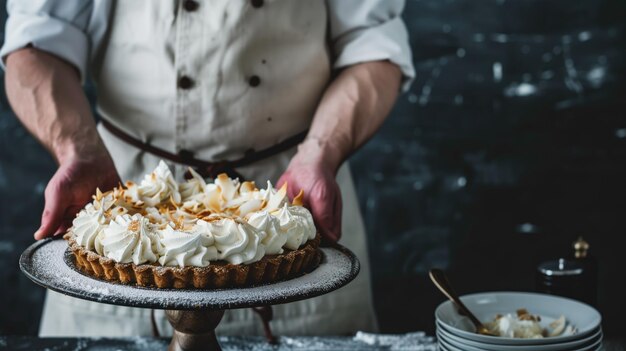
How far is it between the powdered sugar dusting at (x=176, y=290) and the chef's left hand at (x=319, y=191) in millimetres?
183

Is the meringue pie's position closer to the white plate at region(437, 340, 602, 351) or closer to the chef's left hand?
the chef's left hand

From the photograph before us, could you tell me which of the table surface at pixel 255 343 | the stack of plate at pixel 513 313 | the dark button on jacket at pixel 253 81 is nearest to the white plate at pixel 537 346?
the stack of plate at pixel 513 313

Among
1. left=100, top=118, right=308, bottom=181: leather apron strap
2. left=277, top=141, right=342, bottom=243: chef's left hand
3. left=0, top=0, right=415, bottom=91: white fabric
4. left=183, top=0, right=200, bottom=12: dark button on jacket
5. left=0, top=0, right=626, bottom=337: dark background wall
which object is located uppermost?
left=183, top=0, right=200, bottom=12: dark button on jacket

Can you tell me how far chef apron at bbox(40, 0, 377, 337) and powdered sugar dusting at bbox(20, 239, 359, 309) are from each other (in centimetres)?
61

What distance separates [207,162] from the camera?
1848 millimetres

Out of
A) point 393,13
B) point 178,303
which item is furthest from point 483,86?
point 178,303

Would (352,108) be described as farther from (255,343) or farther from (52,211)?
(52,211)

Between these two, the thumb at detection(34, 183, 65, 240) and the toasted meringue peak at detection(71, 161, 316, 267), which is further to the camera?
the thumb at detection(34, 183, 65, 240)

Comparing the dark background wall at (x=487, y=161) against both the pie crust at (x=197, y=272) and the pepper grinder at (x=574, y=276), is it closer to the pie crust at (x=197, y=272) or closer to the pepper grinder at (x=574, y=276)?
the pepper grinder at (x=574, y=276)

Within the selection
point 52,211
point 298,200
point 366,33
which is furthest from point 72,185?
point 366,33

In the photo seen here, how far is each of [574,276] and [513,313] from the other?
0.48ft

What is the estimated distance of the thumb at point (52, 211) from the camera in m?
1.42

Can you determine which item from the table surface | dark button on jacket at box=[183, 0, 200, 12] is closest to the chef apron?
dark button on jacket at box=[183, 0, 200, 12]

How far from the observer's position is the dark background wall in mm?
2758
